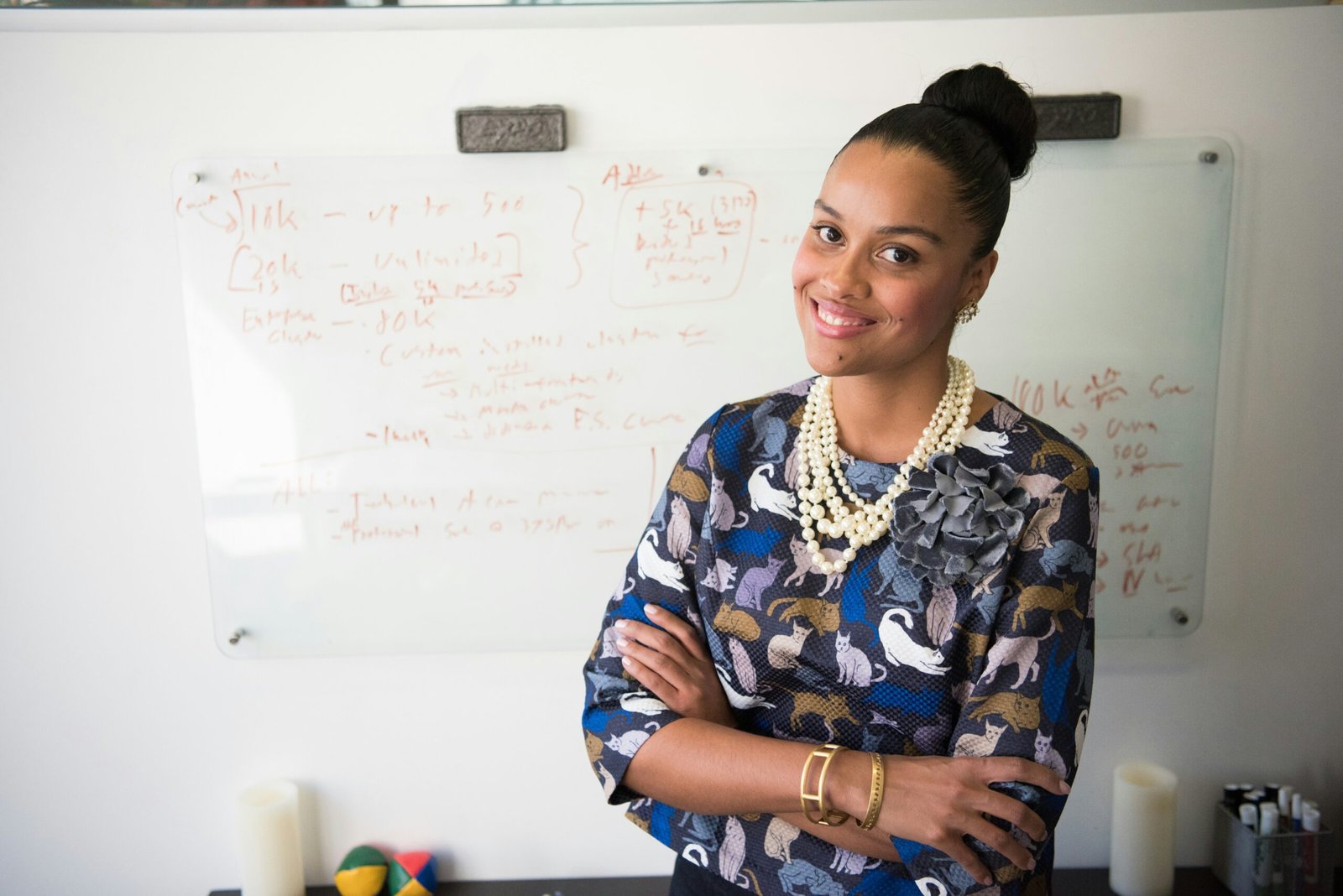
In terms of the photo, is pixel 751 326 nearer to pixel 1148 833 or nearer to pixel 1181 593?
pixel 1181 593

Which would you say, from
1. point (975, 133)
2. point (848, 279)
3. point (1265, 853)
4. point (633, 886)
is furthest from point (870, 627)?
point (1265, 853)

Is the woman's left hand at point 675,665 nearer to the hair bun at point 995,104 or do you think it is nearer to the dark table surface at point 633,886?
the hair bun at point 995,104

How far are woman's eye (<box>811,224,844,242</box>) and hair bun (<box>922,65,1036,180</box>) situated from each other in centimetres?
19

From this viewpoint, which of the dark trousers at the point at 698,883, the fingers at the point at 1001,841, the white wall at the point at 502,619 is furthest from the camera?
the white wall at the point at 502,619

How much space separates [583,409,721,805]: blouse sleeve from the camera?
1.11 metres

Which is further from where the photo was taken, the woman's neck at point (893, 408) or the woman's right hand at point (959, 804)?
the woman's neck at point (893, 408)

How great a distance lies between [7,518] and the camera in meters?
1.84

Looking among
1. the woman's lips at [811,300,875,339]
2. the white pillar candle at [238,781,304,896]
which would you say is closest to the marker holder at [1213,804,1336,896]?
the woman's lips at [811,300,875,339]

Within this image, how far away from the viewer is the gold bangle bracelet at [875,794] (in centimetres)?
100

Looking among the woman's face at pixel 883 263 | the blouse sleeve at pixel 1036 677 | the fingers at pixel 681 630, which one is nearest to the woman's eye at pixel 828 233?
the woman's face at pixel 883 263

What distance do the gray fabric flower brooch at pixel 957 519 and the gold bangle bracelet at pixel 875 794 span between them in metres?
0.21

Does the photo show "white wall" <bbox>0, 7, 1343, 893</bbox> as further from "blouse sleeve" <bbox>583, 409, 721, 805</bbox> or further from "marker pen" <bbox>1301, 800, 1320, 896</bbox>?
"blouse sleeve" <bbox>583, 409, 721, 805</bbox>

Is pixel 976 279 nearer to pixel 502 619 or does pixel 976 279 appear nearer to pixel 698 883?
pixel 698 883

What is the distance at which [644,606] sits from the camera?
117 centimetres
